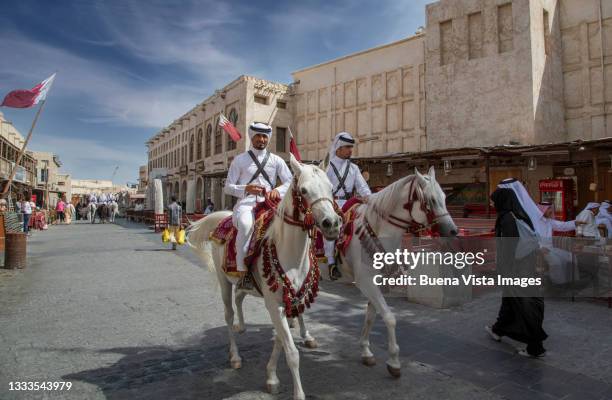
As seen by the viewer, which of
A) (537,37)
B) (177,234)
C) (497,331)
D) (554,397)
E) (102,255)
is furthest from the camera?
(537,37)

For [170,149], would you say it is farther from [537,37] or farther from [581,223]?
[581,223]

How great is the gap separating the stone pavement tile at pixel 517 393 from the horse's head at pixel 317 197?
2148mm

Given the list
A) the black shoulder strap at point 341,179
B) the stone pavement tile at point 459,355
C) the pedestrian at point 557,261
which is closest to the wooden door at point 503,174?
the pedestrian at point 557,261

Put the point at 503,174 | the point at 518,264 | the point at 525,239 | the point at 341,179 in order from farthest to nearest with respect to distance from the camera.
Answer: the point at 503,174 < the point at 341,179 < the point at 518,264 < the point at 525,239

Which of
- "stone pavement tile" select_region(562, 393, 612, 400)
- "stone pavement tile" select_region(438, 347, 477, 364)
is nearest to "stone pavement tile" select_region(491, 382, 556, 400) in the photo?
"stone pavement tile" select_region(562, 393, 612, 400)

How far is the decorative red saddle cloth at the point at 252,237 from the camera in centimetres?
335

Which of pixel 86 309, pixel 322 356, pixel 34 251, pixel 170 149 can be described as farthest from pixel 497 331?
pixel 170 149

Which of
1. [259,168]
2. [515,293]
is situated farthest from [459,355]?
[259,168]

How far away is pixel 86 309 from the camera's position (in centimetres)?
568

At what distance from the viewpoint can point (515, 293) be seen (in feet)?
13.5

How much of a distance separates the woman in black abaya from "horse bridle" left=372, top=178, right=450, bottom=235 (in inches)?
40.7

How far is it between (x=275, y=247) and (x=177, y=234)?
444 inches

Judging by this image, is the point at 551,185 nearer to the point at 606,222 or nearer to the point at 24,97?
the point at 606,222

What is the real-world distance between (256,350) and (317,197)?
2323mm
